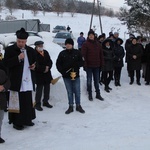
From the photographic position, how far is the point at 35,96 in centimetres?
727

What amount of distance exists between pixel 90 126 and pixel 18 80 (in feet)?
5.56

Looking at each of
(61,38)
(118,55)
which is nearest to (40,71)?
(118,55)

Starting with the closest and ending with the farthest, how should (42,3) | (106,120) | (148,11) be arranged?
(106,120), (148,11), (42,3)

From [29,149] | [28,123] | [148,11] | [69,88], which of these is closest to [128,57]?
[69,88]

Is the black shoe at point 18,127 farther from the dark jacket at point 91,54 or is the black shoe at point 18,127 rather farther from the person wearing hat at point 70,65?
the dark jacket at point 91,54

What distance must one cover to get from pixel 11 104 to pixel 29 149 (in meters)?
1.14

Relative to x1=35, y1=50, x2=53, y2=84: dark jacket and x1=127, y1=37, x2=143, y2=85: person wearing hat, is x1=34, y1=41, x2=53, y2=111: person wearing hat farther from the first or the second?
x1=127, y1=37, x2=143, y2=85: person wearing hat

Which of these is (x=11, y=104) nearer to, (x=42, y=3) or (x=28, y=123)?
(x=28, y=123)

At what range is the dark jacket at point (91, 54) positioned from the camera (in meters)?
7.92

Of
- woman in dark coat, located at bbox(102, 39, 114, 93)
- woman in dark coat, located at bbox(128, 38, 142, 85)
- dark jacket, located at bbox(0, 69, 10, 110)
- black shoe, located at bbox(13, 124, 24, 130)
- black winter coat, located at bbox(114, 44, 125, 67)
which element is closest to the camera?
dark jacket, located at bbox(0, 69, 10, 110)

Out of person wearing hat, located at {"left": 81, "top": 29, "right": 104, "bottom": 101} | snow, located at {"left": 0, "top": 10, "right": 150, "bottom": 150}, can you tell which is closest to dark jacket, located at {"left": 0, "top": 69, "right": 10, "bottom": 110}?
snow, located at {"left": 0, "top": 10, "right": 150, "bottom": 150}

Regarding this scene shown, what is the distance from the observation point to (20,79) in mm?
5785

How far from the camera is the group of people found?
18.7ft

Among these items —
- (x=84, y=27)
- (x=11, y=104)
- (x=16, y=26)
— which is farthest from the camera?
(x=84, y=27)
